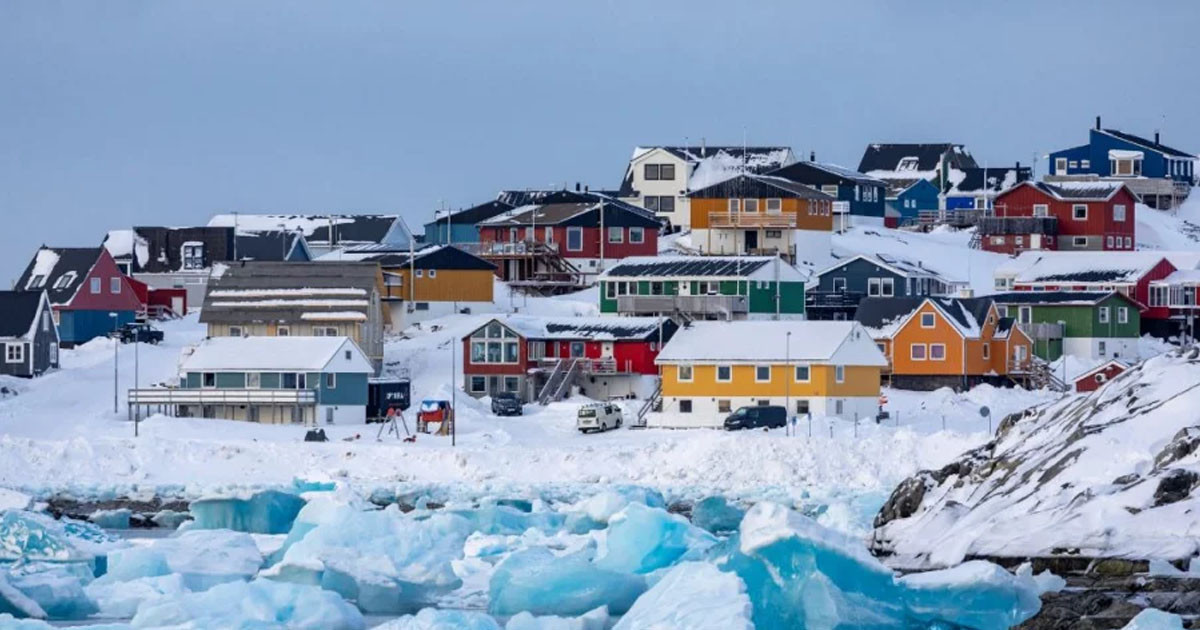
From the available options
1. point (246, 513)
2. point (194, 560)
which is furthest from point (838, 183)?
point (194, 560)

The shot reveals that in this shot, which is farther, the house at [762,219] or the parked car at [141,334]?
the house at [762,219]

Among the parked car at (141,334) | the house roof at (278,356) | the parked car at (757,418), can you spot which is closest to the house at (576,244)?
the parked car at (141,334)

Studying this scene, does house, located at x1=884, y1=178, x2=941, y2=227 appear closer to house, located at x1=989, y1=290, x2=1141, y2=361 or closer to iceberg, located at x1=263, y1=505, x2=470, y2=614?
house, located at x1=989, y1=290, x2=1141, y2=361

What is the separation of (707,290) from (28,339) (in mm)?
19264

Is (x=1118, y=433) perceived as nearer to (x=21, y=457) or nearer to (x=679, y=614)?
(x=679, y=614)

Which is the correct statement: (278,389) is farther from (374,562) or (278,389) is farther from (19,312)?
(374,562)

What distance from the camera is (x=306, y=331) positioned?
6838 cm

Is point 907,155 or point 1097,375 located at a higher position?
point 907,155

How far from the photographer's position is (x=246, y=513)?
42.9 m

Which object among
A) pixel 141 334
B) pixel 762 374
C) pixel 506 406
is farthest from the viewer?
pixel 141 334

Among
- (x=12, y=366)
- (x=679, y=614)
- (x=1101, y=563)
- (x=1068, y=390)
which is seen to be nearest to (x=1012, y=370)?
(x=1068, y=390)

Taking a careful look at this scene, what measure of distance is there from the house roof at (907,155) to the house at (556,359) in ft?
157

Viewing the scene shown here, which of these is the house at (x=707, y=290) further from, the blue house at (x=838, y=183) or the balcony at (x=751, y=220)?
the blue house at (x=838, y=183)

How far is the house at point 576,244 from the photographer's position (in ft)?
277
